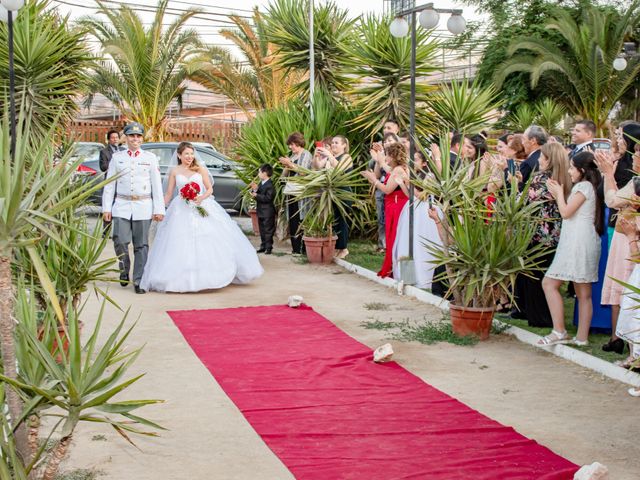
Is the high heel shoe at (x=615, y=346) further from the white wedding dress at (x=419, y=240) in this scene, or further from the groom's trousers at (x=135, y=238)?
the groom's trousers at (x=135, y=238)

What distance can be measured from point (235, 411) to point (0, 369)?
258 cm

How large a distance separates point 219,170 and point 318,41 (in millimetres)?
3616

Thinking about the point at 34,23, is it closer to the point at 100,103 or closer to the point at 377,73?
the point at 377,73

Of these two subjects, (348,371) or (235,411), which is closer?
(235,411)

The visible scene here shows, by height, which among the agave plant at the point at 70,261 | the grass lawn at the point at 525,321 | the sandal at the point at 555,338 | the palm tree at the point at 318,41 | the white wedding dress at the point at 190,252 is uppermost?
the palm tree at the point at 318,41

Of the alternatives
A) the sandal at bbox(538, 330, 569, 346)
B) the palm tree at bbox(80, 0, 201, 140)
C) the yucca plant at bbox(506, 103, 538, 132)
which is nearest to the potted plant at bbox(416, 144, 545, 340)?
the sandal at bbox(538, 330, 569, 346)

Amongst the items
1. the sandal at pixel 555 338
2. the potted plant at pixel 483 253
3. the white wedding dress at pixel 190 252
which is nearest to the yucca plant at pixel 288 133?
the white wedding dress at pixel 190 252

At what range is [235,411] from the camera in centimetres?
650

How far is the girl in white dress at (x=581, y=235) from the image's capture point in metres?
7.90

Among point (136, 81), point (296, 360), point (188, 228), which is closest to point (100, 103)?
point (136, 81)

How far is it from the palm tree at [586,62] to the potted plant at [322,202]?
46.9 ft

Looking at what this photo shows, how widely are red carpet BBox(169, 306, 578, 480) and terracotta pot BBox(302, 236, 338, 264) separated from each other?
4274mm

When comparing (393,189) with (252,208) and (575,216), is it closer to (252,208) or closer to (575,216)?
(575,216)

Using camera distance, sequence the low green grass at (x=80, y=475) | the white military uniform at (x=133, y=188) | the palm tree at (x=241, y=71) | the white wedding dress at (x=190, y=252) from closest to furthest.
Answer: the low green grass at (x=80, y=475)
the white military uniform at (x=133, y=188)
the white wedding dress at (x=190, y=252)
the palm tree at (x=241, y=71)
